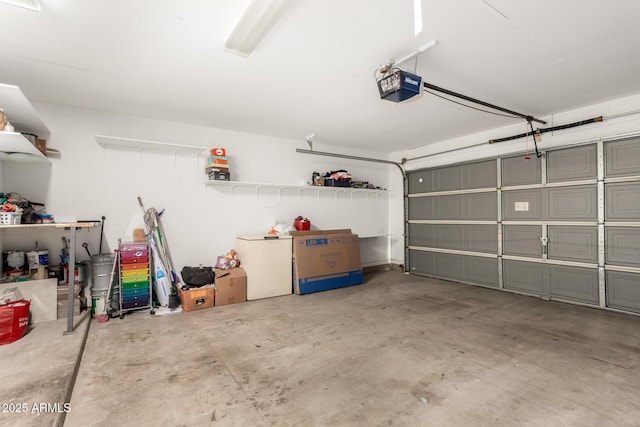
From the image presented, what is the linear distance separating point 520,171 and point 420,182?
1.80 metres

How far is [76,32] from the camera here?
2275 millimetres

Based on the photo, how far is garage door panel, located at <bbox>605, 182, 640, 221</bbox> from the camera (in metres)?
3.57

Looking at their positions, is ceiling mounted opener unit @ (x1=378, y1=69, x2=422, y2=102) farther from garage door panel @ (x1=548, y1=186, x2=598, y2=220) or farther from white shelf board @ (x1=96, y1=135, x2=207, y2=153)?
garage door panel @ (x1=548, y1=186, x2=598, y2=220)

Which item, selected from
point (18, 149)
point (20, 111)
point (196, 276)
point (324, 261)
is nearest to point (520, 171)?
point (324, 261)

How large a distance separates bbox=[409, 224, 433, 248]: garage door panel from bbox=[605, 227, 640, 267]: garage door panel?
2543 mm

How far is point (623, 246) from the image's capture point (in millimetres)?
3682

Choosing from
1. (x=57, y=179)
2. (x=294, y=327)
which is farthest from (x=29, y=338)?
(x=294, y=327)

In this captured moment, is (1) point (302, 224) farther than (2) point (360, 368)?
Yes

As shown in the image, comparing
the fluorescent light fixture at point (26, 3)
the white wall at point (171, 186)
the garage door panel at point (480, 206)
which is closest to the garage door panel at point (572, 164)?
the garage door panel at point (480, 206)

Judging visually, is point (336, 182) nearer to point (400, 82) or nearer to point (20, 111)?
point (400, 82)

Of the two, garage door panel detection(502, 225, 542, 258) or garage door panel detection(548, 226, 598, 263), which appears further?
garage door panel detection(502, 225, 542, 258)

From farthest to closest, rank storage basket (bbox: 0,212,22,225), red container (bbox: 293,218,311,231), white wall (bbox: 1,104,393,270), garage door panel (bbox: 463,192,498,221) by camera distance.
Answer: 1. red container (bbox: 293,218,311,231)
2. garage door panel (bbox: 463,192,498,221)
3. white wall (bbox: 1,104,393,270)
4. storage basket (bbox: 0,212,22,225)

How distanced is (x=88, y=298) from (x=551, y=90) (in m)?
5.99

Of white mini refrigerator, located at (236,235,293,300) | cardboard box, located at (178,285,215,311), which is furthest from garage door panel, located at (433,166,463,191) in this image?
cardboard box, located at (178,285,215,311)
